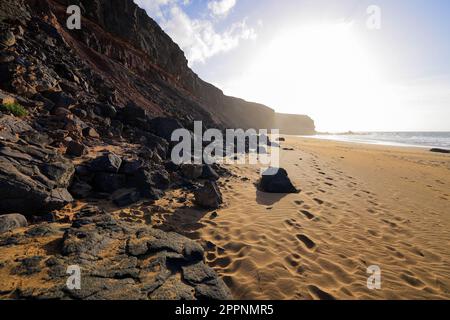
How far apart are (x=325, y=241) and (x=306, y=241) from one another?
424mm

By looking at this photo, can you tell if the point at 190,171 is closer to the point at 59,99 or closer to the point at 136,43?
the point at 59,99

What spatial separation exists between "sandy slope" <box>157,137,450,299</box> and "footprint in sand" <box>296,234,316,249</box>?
0.07 feet

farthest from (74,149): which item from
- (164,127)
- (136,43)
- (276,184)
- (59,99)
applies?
(136,43)

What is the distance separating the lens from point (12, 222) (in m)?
3.88

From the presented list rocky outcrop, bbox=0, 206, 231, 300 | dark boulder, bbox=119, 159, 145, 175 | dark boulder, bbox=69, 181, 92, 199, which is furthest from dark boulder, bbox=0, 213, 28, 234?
dark boulder, bbox=119, 159, 145, 175

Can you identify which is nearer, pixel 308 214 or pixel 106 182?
pixel 106 182

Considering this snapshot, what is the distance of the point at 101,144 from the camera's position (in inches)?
350

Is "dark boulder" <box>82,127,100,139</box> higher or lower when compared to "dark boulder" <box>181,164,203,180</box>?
higher

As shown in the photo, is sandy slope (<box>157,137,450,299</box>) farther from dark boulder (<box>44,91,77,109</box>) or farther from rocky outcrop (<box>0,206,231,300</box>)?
dark boulder (<box>44,91,77,109</box>)

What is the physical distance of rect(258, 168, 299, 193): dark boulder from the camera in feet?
27.9

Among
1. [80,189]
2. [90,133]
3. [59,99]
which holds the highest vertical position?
[59,99]

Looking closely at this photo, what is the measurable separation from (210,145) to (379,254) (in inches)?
452

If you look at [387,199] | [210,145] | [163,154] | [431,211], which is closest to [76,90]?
[163,154]
